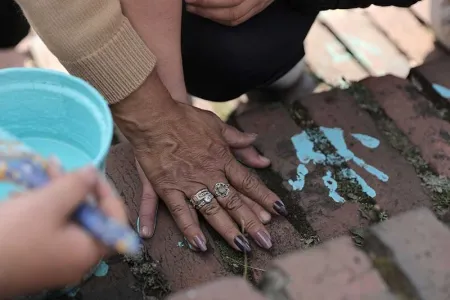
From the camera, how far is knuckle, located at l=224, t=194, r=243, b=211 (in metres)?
1.56

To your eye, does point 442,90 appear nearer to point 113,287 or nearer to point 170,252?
point 170,252

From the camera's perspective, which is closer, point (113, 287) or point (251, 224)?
point (113, 287)

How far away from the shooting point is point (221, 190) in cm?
158

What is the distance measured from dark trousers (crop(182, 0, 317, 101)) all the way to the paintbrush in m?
0.83

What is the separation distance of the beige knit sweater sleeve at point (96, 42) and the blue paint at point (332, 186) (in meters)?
0.51

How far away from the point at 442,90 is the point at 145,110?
2.84ft

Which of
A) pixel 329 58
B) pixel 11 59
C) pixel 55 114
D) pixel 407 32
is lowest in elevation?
pixel 11 59

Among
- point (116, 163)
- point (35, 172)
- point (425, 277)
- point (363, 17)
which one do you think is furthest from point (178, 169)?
point (363, 17)

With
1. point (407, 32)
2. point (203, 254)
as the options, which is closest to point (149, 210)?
point (203, 254)

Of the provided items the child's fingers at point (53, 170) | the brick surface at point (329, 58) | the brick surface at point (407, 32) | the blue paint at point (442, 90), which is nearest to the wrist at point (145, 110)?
the child's fingers at point (53, 170)

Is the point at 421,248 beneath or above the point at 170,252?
above

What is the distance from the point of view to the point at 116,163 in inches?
66.7

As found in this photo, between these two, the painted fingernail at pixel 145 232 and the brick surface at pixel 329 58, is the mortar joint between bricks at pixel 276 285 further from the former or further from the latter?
the brick surface at pixel 329 58

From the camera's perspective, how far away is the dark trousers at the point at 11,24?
6.94 feet
